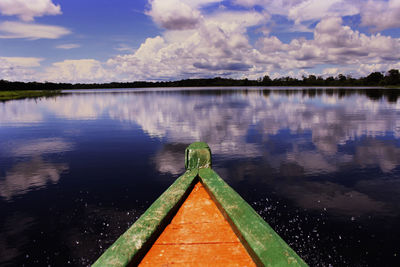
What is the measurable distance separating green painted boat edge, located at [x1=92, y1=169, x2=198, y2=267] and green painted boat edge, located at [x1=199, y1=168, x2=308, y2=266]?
69 centimetres

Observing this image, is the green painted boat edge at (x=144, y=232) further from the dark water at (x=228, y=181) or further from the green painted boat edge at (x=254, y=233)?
the dark water at (x=228, y=181)

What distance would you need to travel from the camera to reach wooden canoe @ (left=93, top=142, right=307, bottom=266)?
3.17 m

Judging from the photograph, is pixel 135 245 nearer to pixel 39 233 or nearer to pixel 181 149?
pixel 39 233

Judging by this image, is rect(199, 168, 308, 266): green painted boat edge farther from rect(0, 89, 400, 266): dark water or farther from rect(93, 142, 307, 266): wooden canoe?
rect(0, 89, 400, 266): dark water

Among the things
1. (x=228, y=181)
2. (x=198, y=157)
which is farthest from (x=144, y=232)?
(x=228, y=181)

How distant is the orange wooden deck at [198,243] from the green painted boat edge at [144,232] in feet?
0.48

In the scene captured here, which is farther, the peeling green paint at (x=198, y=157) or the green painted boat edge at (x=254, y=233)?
the peeling green paint at (x=198, y=157)

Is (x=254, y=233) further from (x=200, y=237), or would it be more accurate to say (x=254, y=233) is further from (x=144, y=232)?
(x=144, y=232)

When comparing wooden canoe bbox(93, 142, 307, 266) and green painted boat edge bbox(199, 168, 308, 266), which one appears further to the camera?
wooden canoe bbox(93, 142, 307, 266)

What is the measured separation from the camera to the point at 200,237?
149 inches

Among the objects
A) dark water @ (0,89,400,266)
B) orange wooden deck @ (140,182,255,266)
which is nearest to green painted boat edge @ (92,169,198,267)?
orange wooden deck @ (140,182,255,266)

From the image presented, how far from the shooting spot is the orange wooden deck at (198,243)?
130 inches

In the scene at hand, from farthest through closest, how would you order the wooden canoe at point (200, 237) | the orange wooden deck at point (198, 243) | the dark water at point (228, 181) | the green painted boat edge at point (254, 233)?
the dark water at point (228, 181) < the orange wooden deck at point (198, 243) < the wooden canoe at point (200, 237) < the green painted boat edge at point (254, 233)

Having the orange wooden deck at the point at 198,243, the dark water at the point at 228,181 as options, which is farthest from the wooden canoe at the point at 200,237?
the dark water at the point at 228,181
